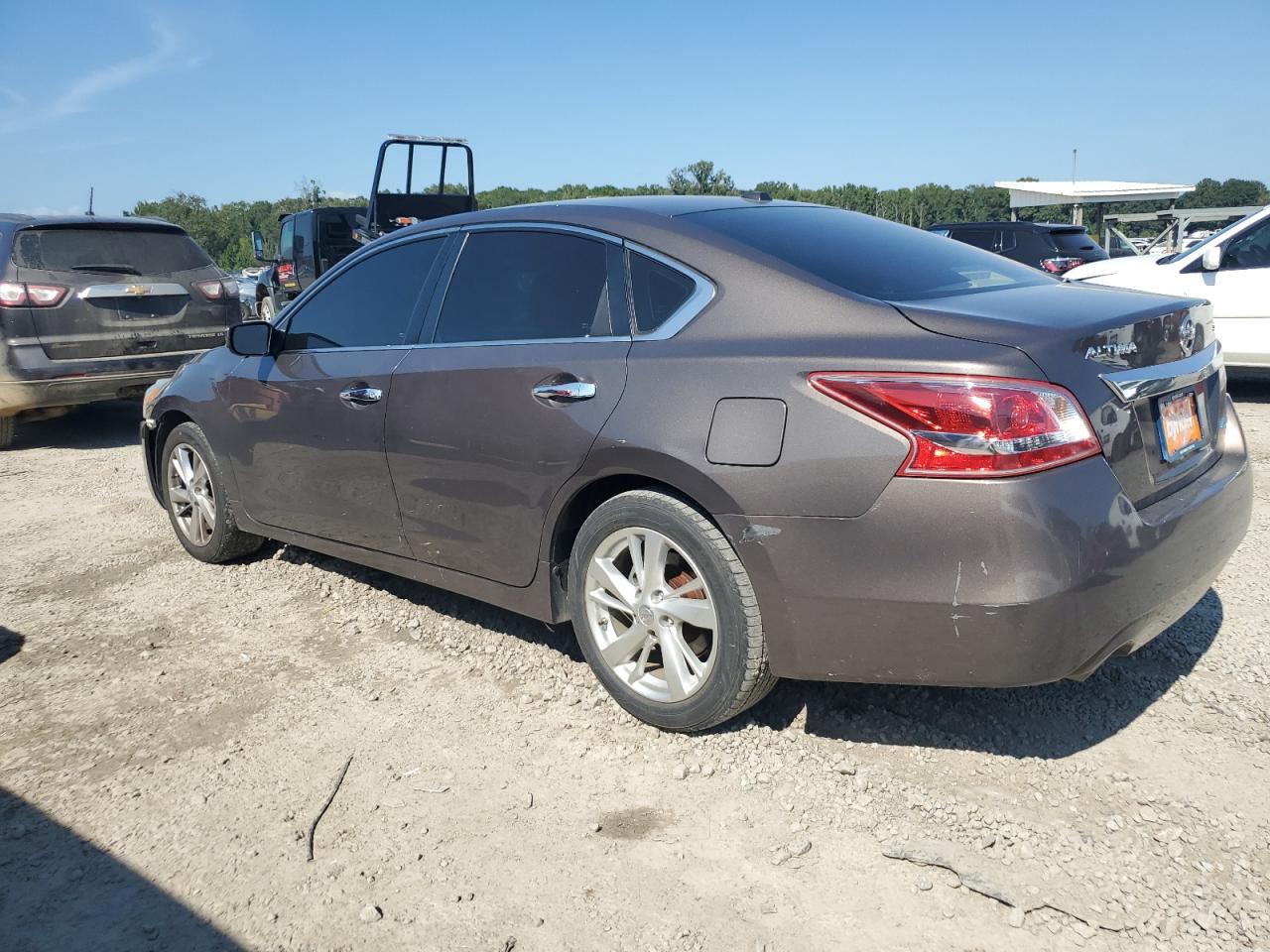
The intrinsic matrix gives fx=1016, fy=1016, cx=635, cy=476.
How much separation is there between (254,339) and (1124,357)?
338 centimetres

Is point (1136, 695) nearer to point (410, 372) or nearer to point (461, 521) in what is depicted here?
point (461, 521)

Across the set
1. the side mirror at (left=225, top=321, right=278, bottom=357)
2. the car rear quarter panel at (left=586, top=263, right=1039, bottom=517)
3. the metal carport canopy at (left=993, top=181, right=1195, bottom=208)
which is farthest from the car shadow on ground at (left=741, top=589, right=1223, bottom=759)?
the metal carport canopy at (left=993, top=181, right=1195, bottom=208)

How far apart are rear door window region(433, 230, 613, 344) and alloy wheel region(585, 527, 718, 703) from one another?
703 millimetres

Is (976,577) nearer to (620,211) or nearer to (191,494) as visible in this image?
(620,211)

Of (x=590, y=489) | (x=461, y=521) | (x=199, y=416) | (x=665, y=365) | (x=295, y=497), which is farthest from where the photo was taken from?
(x=199, y=416)

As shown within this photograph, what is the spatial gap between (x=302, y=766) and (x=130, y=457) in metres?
5.73

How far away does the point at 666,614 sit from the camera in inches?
118

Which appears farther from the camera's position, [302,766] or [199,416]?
[199,416]

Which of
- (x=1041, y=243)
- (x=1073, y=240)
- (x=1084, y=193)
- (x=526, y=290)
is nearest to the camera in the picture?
(x=526, y=290)

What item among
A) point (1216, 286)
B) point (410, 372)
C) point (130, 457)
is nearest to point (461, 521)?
point (410, 372)

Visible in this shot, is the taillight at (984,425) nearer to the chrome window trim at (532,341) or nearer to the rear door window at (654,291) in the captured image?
the rear door window at (654,291)

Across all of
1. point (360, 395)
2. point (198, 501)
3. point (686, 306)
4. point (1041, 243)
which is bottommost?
point (198, 501)

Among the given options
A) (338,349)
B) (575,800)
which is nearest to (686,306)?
(575,800)

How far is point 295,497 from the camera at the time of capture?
169 inches
